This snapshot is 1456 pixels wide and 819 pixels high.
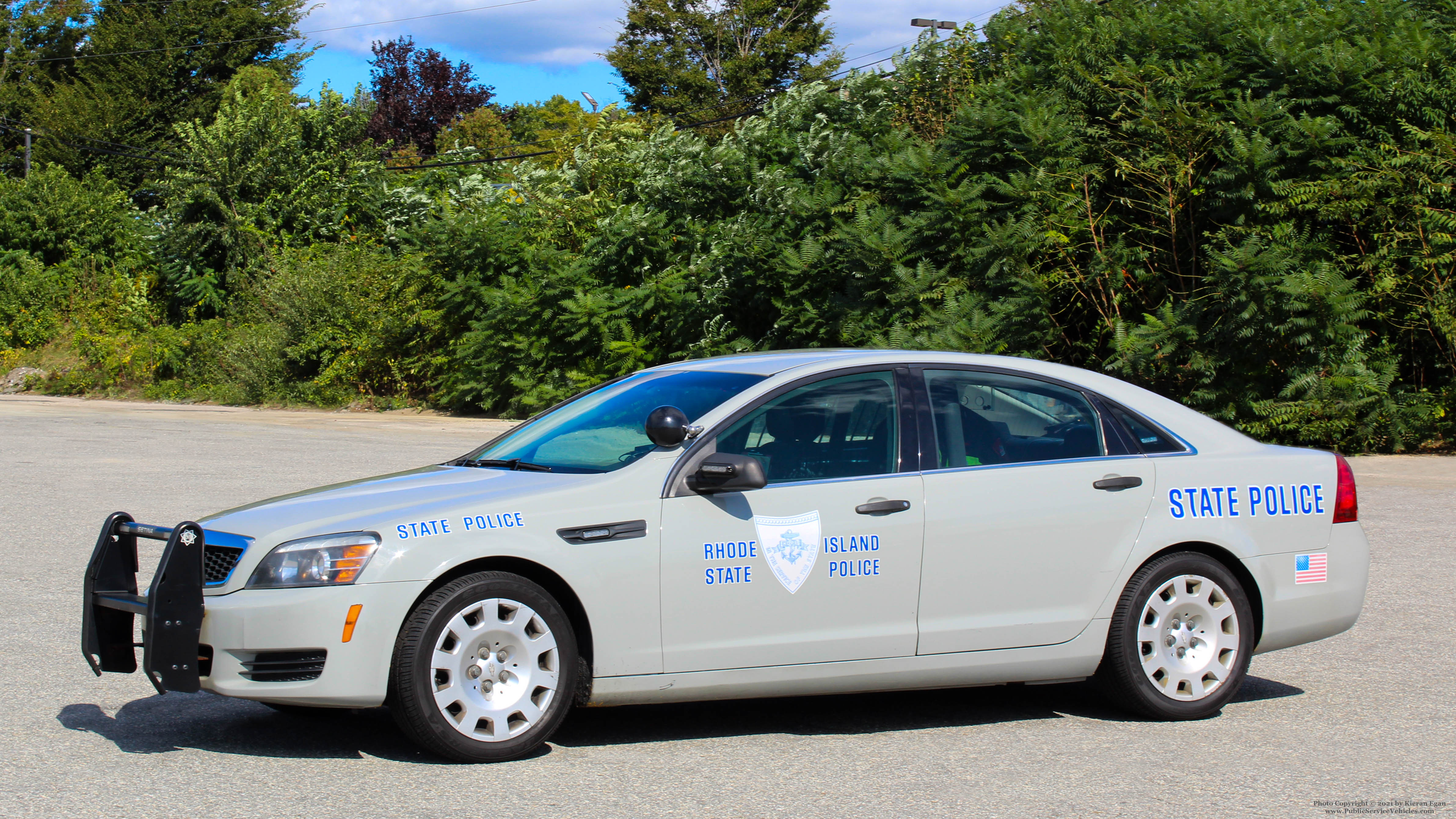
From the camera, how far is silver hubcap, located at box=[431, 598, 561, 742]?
450 cm

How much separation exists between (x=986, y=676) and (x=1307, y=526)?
1.62 m

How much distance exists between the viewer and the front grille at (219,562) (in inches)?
179

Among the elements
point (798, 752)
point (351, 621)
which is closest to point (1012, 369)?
point (798, 752)

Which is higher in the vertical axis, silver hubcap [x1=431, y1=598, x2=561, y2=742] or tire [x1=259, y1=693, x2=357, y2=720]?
silver hubcap [x1=431, y1=598, x2=561, y2=742]

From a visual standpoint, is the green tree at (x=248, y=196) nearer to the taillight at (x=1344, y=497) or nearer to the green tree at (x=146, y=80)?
the green tree at (x=146, y=80)

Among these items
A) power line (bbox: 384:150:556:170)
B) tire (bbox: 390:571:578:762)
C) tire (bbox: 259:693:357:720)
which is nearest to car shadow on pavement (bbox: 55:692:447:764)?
tire (bbox: 259:693:357:720)

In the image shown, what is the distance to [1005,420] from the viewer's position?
5.38 meters

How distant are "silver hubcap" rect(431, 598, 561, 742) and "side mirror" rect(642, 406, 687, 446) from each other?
77 centimetres

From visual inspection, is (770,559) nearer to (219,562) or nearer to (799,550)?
(799,550)

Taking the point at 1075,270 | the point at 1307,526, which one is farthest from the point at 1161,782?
the point at 1075,270

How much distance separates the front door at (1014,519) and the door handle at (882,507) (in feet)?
0.37

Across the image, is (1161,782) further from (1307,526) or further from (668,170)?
(668,170)

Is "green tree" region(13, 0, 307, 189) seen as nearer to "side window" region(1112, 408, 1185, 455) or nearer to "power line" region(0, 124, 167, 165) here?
"power line" region(0, 124, 167, 165)

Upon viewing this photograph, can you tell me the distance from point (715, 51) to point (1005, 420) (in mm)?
53462
